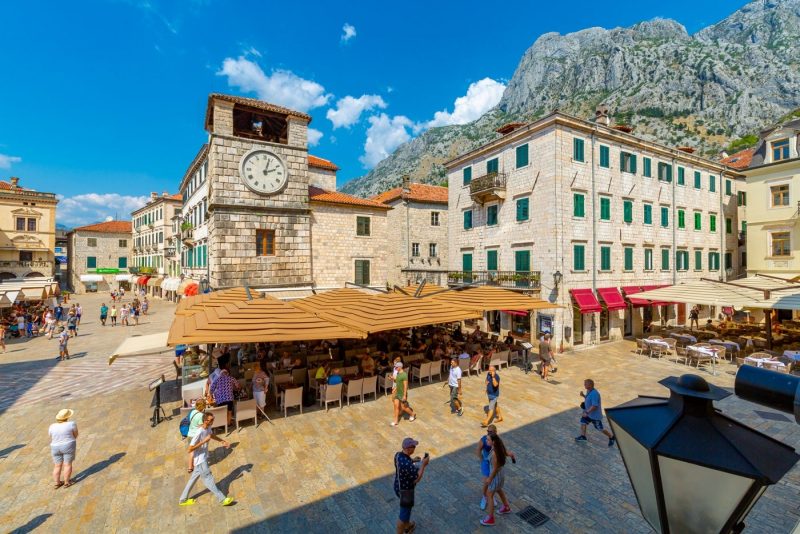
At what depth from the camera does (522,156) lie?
2089 cm

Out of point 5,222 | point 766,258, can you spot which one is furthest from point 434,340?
point 5,222

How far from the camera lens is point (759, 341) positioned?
17578 mm

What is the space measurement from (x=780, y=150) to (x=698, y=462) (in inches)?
1340

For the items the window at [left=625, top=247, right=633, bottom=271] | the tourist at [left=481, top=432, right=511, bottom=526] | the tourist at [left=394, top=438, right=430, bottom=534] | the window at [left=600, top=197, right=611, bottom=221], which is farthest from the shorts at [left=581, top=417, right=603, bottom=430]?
the window at [left=625, top=247, right=633, bottom=271]

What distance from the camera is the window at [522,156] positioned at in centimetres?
2062

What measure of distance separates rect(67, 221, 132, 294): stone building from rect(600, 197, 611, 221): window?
62530mm

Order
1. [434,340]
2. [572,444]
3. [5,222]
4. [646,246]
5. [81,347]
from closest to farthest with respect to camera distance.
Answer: [572,444], [434,340], [81,347], [646,246], [5,222]

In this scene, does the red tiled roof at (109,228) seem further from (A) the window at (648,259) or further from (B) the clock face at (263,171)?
(A) the window at (648,259)

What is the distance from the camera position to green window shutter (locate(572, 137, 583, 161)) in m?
19.6

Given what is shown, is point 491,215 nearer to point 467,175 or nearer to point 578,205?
point 467,175

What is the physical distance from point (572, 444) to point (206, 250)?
2317 centimetres

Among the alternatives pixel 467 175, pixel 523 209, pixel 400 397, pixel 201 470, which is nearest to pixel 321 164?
pixel 467 175

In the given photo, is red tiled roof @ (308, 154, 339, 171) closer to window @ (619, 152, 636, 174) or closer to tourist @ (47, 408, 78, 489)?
window @ (619, 152, 636, 174)

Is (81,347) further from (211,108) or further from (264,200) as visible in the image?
(211,108)
